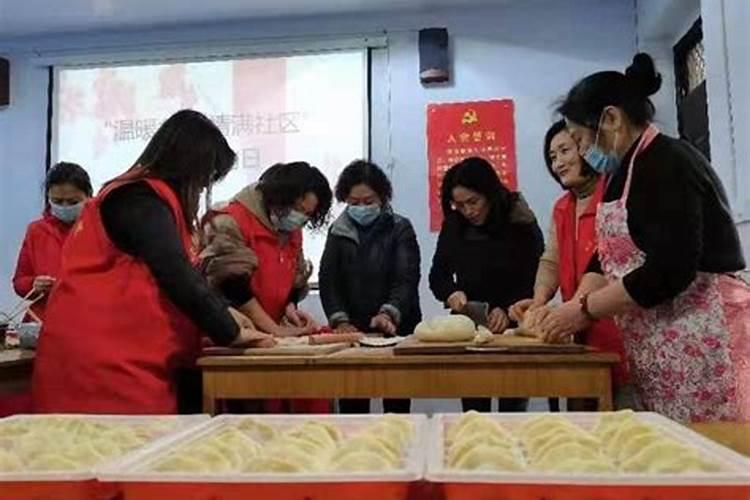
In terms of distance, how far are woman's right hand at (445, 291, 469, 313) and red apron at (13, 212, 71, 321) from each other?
1.56 metres

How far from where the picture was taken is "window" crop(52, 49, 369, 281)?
4090mm

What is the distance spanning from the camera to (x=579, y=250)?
2.17 meters

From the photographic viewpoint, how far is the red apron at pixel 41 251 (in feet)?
10.3

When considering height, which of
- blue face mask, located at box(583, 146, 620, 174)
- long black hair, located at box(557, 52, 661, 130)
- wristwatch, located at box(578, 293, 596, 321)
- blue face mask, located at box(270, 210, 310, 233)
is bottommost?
wristwatch, located at box(578, 293, 596, 321)

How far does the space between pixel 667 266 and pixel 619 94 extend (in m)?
0.41

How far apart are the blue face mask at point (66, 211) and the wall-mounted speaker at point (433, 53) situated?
192cm

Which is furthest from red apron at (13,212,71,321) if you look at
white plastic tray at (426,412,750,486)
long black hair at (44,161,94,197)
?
white plastic tray at (426,412,750,486)

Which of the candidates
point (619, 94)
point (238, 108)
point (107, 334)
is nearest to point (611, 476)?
point (619, 94)

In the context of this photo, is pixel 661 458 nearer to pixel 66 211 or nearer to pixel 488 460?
pixel 488 460

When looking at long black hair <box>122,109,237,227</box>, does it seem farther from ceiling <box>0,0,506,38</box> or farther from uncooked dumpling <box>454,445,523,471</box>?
→ ceiling <box>0,0,506,38</box>

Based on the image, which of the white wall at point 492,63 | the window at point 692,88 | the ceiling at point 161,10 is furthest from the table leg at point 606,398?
the ceiling at point 161,10

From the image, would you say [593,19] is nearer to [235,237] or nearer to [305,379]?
[235,237]

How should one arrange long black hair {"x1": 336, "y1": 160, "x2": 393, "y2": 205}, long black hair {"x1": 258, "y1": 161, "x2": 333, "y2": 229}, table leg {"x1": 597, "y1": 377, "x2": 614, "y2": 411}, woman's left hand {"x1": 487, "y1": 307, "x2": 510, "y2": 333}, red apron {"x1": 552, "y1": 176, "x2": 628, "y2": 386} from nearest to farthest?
table leg {"x1": 597, "y1": 377, "x2": 614, "y2": 411}, red apron {"x1": 552, "y1": 176, "x2": 628, "y2": 386}, long black hair {"x1": 258, "y1": 161, "x2": 333, "y2": 229}, woman's left hand {"x1": 487, "y1": 307, "x2": 510, "y2": 333}, long black hair {"x1": 336, "y1": 160, "x2": 393, "y2": 205}

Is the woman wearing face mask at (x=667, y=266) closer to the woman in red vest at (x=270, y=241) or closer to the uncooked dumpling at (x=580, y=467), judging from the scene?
the uncooked dumpling at (x=580, y=467)
